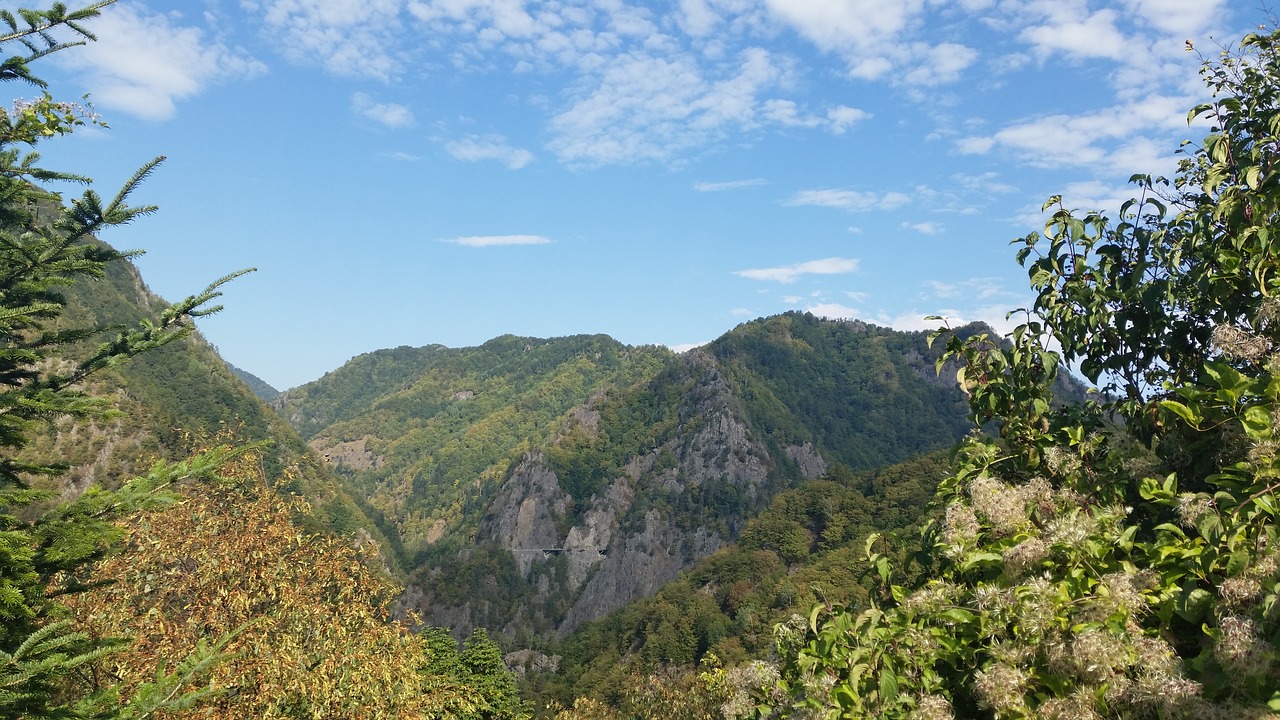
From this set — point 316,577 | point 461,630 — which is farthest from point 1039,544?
point 461,630

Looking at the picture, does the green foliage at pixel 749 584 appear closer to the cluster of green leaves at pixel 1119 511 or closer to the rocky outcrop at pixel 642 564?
the rocky outcrop at pixel 642 564

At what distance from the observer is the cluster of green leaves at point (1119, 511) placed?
282 centimetres

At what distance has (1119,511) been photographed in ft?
12.0

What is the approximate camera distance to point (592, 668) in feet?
267

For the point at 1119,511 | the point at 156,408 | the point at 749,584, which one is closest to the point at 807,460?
the point at 749,584

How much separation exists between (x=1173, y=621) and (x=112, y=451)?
423 ft

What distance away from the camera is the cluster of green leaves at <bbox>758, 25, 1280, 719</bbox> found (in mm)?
2816

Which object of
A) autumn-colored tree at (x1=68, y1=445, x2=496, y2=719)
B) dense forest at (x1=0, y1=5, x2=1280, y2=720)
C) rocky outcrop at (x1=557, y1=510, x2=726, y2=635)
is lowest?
rocky outcrop at (x1=557, y1=510, x2=726, y2=635)

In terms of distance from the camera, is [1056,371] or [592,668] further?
[592,668]

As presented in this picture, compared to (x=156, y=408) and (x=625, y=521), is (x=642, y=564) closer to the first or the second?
(x=625, y=521)

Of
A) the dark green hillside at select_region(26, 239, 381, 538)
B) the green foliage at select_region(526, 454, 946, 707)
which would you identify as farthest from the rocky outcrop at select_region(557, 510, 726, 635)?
the dark green hillside at select_region(26, 239, 381, 538)

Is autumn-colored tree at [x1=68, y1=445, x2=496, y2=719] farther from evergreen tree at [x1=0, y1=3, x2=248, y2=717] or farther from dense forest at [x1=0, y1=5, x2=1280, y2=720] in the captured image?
evergreen tree at [x1=0, y1=3, x2=248, y2=717]

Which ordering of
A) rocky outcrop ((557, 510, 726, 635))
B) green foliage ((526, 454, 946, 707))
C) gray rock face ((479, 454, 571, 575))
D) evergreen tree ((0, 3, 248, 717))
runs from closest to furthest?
1. evergreen tree ((0, 3, 248, 717))
2. green foliage ((526, 454, 946, 707))
3. rocky outcrop ((557, 510, 726, 635))
4. gray rock face ((479, 454, 571, 575))

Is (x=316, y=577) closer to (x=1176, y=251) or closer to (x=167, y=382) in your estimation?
(x=1176, y=251)
